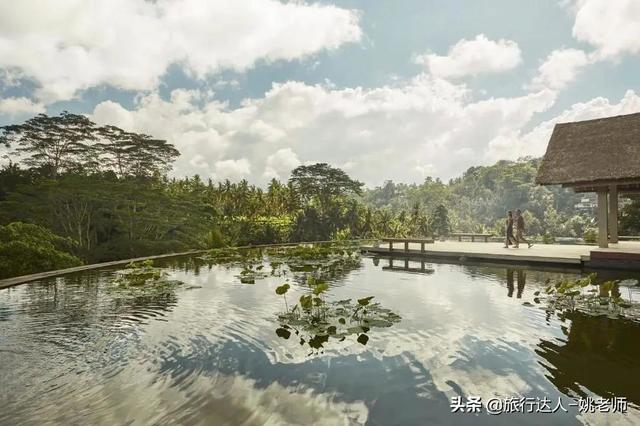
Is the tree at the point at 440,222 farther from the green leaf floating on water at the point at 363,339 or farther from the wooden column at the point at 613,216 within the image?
the green leaf floating on water at the point at 363,339

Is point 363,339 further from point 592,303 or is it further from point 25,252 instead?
point 25,252

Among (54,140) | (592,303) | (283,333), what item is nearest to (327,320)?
(283,333)

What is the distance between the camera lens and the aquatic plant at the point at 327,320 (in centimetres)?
613

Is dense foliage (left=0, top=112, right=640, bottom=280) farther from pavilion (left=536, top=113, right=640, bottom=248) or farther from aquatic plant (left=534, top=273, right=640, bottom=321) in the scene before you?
aquatic plant (left=534, top=273, right=640, bottom=321)

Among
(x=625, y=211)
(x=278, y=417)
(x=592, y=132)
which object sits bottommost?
(x=278, y=417)

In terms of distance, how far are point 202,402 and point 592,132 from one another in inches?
751

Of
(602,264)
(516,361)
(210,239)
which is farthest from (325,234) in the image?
(516,361)

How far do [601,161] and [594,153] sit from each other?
80 cm

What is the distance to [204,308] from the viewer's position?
26.5ft

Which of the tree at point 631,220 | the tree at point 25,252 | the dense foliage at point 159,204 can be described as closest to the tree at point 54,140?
the dense foliage at point 159,204

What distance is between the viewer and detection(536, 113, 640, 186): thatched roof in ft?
44.3

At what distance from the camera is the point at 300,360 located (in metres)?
5.14

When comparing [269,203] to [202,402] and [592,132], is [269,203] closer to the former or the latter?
[592,132]

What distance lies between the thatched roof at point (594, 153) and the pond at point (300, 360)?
7.50m
